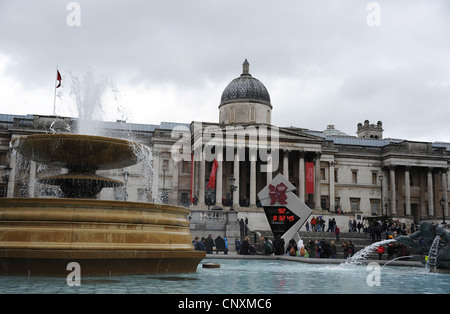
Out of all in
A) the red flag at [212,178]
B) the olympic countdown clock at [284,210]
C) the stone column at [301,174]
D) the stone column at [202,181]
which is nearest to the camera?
the olympic countdown clock at [284,210]

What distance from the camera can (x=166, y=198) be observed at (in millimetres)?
50312

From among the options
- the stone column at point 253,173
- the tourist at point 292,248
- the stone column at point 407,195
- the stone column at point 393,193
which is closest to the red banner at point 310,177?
the stone column at point 253,173

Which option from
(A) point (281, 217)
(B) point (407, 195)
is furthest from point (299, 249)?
(B) point (407, 195)

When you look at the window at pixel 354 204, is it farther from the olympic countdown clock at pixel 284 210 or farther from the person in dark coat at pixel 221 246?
the person in dark coat at pixel 221 246

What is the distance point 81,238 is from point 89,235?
16 cm

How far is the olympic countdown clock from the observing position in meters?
25.6

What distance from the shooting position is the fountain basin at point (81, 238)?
9.02 meters

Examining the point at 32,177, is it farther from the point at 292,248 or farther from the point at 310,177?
the point at 292,248

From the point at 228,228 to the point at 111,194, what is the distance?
1596 centimetres

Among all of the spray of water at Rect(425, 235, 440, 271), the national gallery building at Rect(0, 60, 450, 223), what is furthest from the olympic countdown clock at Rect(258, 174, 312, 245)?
the national gallery building at Rect(0, 60, 450, 223)

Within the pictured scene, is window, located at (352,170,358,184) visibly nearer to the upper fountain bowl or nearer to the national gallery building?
the national gallery building

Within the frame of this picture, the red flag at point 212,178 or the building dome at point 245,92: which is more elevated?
the building dome at point 245,92
